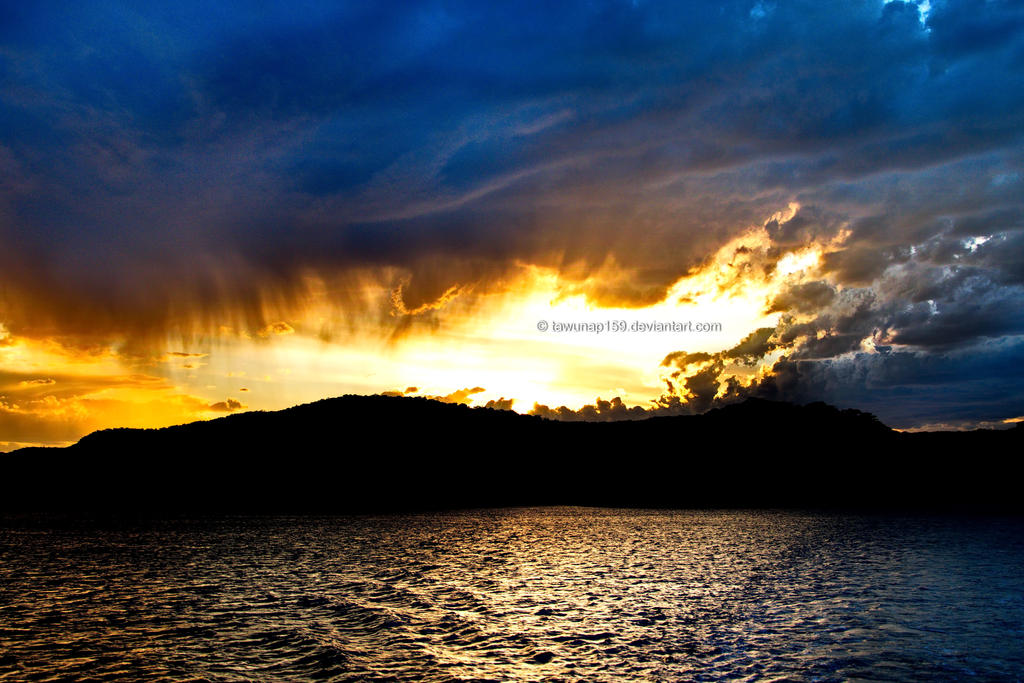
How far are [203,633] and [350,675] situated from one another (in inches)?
460

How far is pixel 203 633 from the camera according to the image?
3353 centimetres

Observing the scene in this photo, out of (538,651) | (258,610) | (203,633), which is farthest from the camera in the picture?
(258,610)

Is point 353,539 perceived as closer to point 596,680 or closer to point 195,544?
point 195,544

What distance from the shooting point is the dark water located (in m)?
27.7

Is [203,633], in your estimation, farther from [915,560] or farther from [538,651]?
[915,560]

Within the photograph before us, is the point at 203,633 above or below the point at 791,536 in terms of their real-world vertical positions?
above

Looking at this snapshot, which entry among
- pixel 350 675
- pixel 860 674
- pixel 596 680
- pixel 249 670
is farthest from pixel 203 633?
pixel 860 674

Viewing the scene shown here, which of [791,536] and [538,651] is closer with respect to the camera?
[538,651]

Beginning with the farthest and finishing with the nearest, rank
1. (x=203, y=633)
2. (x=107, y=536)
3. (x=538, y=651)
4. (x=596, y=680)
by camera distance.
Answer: (x=107, y=536)
(x=203, y=633)
(x=538, y=651)
(x=596, y=680)

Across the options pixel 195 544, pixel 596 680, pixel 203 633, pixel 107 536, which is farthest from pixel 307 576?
pixel 107 536

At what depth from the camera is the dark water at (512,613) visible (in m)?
27.7

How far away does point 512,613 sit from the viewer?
39062mm

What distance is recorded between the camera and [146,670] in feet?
88.3

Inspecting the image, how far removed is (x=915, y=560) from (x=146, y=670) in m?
67.4
